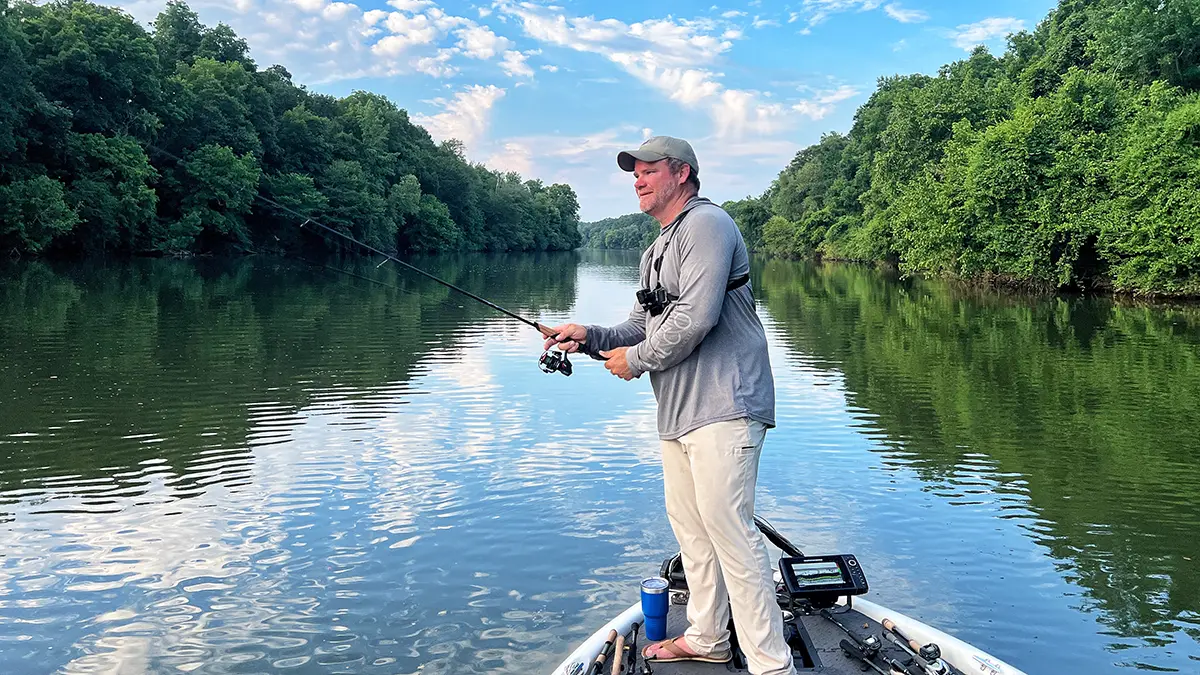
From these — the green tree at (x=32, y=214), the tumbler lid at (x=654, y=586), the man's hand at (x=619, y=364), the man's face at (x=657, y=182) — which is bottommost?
the tumbler lid at (x=654, y=586)

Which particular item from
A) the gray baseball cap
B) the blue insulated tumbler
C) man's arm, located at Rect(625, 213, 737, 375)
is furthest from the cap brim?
the blue insulated tumbler

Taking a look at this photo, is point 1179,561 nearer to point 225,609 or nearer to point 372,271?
point 225,609

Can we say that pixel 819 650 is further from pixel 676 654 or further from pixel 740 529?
pixel 740 529

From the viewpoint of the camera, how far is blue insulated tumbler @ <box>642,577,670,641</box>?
4.77m

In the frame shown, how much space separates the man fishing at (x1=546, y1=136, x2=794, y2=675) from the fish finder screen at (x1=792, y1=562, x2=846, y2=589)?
92 cm

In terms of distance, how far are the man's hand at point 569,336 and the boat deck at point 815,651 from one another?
166 cm

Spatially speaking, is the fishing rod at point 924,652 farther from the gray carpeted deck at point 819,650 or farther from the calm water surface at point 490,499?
the calm water surface at point 490,499

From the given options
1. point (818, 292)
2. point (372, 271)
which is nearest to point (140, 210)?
point (372, 271)

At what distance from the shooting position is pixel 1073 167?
35.8 meters

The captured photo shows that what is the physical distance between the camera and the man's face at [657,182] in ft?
14.3

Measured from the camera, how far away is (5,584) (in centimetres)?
690

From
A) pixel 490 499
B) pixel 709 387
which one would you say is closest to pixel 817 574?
pixel 709 387

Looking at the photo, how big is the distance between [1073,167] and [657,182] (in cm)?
3702

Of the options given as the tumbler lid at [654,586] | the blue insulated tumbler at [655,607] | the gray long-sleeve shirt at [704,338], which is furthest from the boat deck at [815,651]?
the gray long-sleeve shirt at [704,338]
